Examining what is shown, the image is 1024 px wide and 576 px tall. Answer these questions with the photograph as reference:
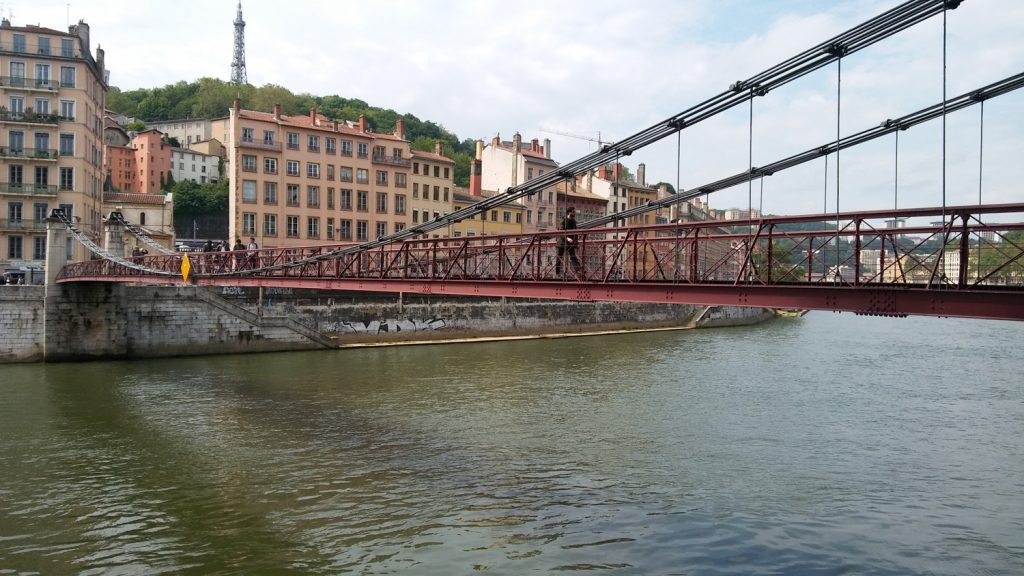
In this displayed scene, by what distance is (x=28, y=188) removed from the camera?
45.3 meters

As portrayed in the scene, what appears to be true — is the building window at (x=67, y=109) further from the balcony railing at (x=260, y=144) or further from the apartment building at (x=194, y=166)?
the apartment building at (x=194, y=166)

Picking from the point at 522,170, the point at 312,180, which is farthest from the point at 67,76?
the point at 522,170

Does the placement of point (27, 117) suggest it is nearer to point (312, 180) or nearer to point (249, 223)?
point (249, 223)

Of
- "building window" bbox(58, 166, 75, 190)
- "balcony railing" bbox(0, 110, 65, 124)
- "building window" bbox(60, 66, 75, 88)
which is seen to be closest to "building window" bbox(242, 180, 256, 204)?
"building window" bbox(58, 166, 75, 190)

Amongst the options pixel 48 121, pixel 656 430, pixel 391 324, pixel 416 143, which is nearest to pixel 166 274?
pixel 391 324

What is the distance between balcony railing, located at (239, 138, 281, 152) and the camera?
5209 centimetres

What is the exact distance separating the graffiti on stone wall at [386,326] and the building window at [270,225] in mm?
15562

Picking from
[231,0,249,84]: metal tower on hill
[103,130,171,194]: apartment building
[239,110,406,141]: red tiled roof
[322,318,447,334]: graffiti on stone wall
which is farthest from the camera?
[231,0,249,84]: metal tower on hill

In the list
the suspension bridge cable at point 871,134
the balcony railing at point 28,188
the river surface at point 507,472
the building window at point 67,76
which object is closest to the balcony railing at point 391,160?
the building window at point 67,76

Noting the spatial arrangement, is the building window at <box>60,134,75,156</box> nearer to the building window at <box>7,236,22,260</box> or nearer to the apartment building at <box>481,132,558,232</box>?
the building window at <box>7,236,22,260</box>

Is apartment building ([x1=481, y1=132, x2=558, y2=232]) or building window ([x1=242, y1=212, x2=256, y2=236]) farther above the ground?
apartment building ([x1=481, y1=132, x2=558, y2=232])

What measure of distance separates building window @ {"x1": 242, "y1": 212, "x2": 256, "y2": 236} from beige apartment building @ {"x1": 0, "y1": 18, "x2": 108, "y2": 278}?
900cm

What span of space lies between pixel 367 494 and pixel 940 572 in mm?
9812

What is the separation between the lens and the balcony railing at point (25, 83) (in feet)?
150
